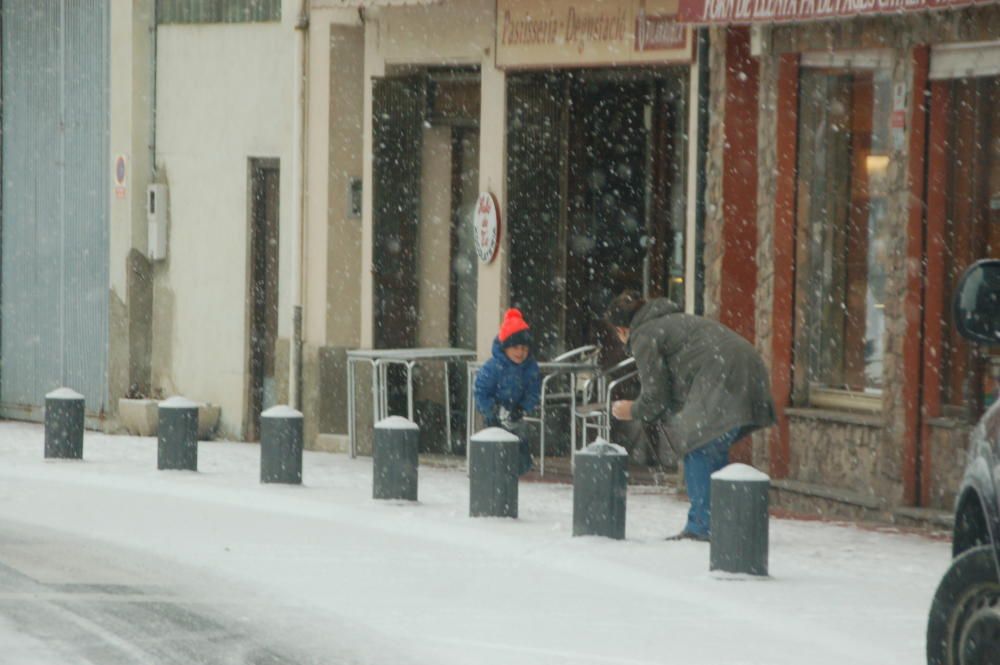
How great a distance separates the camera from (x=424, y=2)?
17.1 m

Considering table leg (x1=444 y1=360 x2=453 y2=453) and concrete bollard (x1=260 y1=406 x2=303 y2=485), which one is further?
table leg (x1=444 y1=360 x2=453 y2=453)

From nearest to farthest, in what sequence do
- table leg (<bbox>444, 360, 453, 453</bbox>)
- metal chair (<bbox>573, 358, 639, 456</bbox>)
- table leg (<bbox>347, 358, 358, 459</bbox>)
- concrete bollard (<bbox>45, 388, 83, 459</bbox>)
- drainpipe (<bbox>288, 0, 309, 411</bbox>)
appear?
metal chair (<bbox>573, 358, 639, 456</bbox>), concrete bollard (<bbox>45, 388, 83, 459</bbox>), table leg (<bbox>347, 358, 358, 459</bbox>), table leg (<bbox>444, 360, 453, 453</bbox>), drainpipe (<bbox>288, 0, 309, 411</bbox>)

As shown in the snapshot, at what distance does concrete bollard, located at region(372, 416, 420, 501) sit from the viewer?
47.0 feet

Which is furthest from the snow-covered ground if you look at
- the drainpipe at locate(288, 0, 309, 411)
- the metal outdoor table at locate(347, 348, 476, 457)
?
the drainpipe at locate(288, 0, 309, 411)

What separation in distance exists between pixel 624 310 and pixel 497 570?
1894 millimetres

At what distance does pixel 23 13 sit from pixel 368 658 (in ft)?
50.5

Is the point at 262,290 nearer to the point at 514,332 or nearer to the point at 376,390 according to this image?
the point at 376,390

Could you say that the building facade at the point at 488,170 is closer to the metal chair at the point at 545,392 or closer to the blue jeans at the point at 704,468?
A: the metal chair at the point at 545,392

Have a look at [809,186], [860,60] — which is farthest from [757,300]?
[860,60]

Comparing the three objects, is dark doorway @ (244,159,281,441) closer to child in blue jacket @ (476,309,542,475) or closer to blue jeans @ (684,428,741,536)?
child in blue jacket @ (476,309,542,475)

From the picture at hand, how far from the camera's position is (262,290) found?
2056 centimetres

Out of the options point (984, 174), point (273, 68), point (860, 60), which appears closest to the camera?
point (984, 174)

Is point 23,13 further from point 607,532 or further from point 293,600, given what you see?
point 293,600

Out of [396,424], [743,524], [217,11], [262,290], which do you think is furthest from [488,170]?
[743,524]
